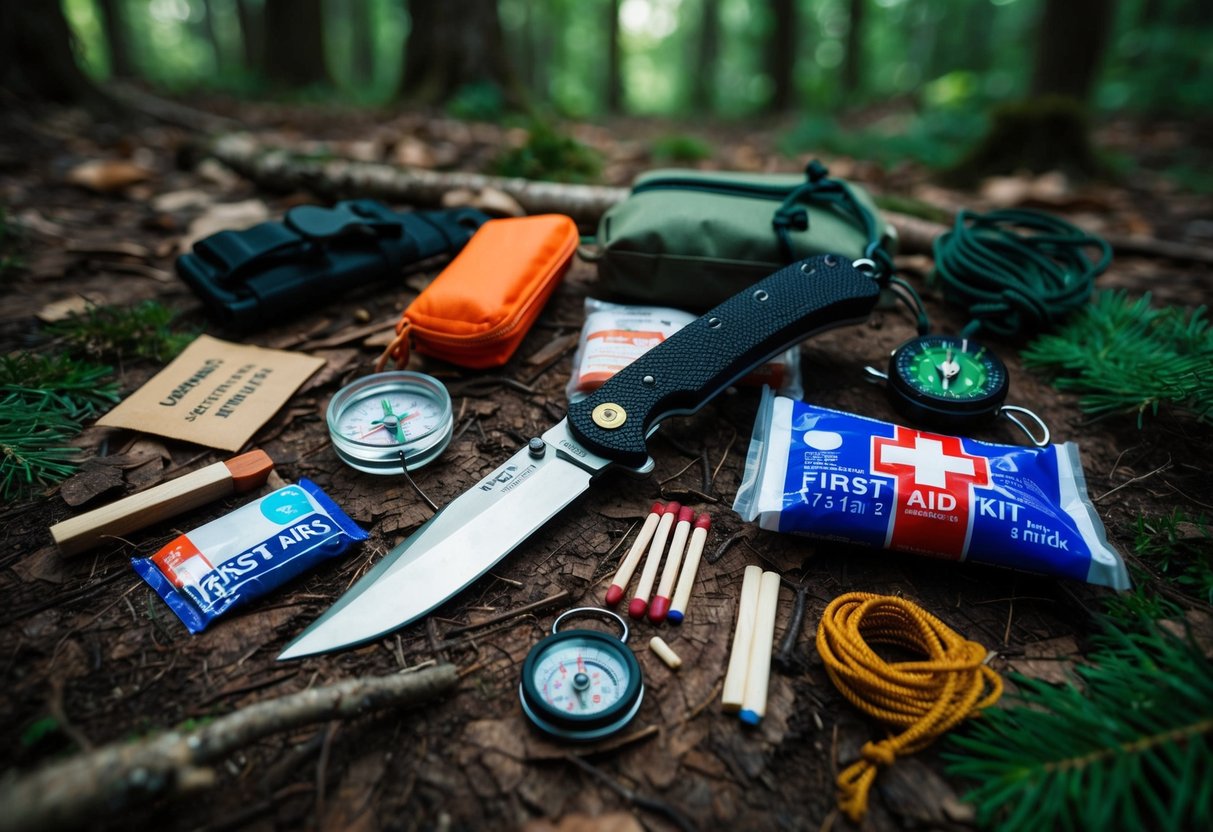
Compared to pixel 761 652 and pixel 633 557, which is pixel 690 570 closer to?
pixel 633 557

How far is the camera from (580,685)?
1503 millimetres

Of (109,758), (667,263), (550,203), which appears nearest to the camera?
(109,758)

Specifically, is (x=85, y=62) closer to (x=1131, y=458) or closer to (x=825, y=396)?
(x=825, y=396)

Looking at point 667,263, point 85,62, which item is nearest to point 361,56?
point 85,62

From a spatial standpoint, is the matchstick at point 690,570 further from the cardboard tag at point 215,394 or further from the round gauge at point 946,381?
the cardboard tag at point 215,394

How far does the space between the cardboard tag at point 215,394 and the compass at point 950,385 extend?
2.19 m

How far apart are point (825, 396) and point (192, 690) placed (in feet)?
7.05

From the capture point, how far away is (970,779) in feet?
4.69

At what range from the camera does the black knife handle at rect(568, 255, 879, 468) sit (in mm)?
2006

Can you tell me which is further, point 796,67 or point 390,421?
point 796,67

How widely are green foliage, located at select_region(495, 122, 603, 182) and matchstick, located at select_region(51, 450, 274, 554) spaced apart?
9.14 ft

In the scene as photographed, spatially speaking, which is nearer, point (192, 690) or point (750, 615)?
point (192, 690)

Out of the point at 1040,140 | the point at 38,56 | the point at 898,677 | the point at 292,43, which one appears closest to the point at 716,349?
the point at 898,677

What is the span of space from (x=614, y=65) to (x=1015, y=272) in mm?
17741
